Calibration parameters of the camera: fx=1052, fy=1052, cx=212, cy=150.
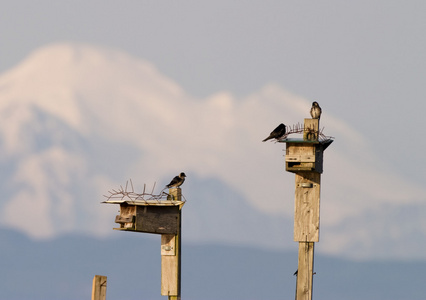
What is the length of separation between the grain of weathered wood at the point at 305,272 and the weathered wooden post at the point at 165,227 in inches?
105

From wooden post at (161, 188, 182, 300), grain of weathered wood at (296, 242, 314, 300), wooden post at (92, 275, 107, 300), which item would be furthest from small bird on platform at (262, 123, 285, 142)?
wooden post at (92, 275, 107, 300)

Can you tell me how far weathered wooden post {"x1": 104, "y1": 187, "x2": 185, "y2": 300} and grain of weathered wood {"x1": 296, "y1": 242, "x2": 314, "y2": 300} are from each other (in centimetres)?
266

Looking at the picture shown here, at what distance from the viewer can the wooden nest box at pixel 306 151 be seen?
2164cm

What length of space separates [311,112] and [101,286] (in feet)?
22.4

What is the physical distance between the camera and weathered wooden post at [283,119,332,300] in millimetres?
21750

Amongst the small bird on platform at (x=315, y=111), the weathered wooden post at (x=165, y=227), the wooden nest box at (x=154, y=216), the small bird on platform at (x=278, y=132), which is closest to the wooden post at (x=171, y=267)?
the weathered wooden post at (x=165, y=227)

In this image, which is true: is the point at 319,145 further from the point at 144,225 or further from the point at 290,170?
the point at 144,225

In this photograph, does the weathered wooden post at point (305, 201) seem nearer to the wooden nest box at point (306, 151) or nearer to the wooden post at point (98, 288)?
the wooden nest box at point (306, 151)

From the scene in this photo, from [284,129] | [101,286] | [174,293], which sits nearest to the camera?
[101,286]

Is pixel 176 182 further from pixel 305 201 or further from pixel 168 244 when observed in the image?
pixel 305 201

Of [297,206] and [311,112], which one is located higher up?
[311,112]

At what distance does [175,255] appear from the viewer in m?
20.7

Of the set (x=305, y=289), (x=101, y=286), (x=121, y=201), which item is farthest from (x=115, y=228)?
(x=305, y=289)

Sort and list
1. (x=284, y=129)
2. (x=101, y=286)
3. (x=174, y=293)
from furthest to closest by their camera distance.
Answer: (x=284, y=129) → (x=174, y=293) → (x=101, y=286)
